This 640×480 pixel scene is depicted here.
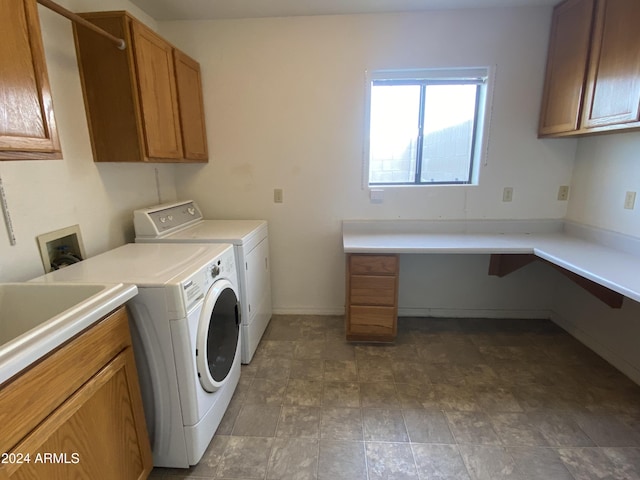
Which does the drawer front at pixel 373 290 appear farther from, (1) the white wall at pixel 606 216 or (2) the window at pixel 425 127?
(1) the white wall at pixel 606 216

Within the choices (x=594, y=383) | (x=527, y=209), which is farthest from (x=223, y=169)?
(x=594, y=383)

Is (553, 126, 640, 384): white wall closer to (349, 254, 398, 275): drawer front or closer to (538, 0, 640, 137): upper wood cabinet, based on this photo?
(538, 0, 640, 137): upper wood cabinet

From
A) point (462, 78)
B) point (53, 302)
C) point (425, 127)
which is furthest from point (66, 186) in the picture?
point (462, 78)

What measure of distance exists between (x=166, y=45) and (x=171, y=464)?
7.58 ft

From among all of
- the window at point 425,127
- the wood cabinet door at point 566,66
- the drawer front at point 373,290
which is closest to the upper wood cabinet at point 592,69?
the wood cabinet door at point 566,66

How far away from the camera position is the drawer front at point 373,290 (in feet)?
7.42

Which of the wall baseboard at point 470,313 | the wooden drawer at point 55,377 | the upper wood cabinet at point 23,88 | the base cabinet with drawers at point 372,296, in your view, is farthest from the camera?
the wall baseboard at point 470,313

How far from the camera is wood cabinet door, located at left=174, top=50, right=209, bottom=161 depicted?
7.05 feet

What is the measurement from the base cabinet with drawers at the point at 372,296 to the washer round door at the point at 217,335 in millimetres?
836

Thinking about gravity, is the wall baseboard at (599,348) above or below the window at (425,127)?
below

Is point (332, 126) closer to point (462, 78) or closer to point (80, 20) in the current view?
point (462, 78)

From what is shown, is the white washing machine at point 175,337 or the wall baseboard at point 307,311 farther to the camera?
the wall baseboard at point 307,311

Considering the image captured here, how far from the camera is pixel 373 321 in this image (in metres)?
2.34

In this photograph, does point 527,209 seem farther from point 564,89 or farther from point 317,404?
point 317,404
